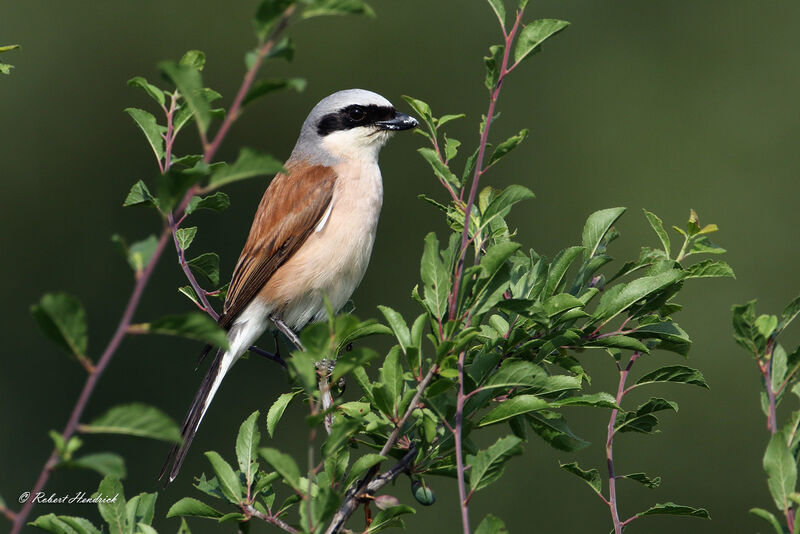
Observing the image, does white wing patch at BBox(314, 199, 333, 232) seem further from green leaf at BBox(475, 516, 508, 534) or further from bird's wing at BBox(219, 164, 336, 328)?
green leaf at BBox(475, 516, 508, 534)

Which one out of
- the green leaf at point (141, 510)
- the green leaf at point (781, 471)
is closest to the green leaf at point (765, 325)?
A: the green leaf at point (781, 471)

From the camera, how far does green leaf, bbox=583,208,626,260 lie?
230 cm

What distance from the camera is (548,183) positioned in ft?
32.1

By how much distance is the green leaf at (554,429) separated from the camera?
208cm

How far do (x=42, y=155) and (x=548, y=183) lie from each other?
5.21 m

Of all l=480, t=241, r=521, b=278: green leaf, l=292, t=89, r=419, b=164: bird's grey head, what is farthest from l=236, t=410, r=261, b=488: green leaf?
l=292, t=89, r=419, b=164: bird's grey head

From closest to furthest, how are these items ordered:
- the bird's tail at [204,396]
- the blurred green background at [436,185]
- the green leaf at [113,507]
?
the green leaf at [113,507], the bird's tail at [204,396], the blurred green background at [436,185]

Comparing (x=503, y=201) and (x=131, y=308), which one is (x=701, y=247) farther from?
(x=131, y=308)

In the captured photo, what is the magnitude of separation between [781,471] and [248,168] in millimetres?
961

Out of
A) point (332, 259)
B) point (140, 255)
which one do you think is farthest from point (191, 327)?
point (332, 259)

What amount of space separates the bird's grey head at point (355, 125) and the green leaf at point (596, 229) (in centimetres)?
169

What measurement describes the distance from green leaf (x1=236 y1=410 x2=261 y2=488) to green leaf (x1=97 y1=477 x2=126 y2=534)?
30 cm

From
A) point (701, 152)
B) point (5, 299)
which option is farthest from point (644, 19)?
point (5, 299)

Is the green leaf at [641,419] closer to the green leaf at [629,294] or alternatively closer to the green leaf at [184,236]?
the green leaf at [629,294]
